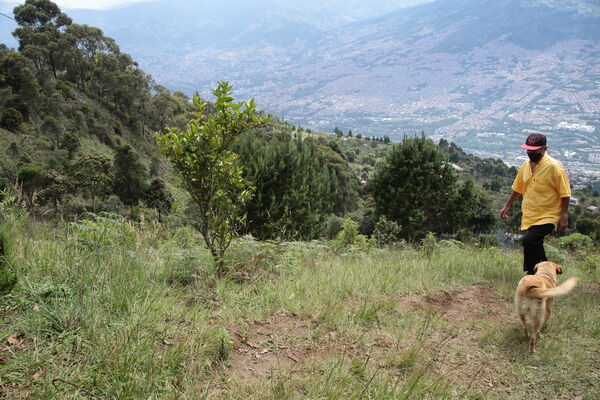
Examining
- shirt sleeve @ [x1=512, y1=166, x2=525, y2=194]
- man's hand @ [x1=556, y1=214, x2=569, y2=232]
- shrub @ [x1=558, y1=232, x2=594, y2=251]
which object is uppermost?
shirt sleeve @ [x1=512, y1=166, x2=525, y2=194]

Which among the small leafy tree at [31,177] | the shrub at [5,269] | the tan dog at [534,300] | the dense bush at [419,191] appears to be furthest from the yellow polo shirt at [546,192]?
the small leafy tree at [31,177]

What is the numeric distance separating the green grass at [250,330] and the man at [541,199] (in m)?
0.86

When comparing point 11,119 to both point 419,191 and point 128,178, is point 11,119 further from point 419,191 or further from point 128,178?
point 419,191

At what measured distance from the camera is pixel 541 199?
4395 millimetres

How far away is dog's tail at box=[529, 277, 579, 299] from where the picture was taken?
2.95m

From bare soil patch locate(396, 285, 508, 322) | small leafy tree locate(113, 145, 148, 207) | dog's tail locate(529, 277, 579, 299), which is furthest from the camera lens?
small leafy tree locate(113, 145, 148, 207)

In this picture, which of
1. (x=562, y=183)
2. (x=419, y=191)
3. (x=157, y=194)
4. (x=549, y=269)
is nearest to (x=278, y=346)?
(x=549, y=269)

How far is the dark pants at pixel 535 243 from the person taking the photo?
4367 millimetres

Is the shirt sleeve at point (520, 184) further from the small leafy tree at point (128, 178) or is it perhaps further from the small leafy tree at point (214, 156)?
the small leafy tree at point (128, 178)

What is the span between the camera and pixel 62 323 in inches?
96.2

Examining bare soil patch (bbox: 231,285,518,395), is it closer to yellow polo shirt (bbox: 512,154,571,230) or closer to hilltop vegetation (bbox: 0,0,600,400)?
hilltop vegetation (bbox: 0,0,600,400)

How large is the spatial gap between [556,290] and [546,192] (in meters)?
1.84

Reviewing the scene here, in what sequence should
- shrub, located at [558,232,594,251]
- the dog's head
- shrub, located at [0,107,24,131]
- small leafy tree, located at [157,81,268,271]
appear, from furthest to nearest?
shrub, located at [0,107,24,131], shrub, located at [558,232,594,251], small leafy tree, located at [157,81,268,271], the dog's head

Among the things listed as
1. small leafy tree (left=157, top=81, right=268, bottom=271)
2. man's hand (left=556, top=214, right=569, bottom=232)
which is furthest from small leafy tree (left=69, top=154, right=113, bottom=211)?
man's hand (left=556, top=214, right=569, bottom=232)
